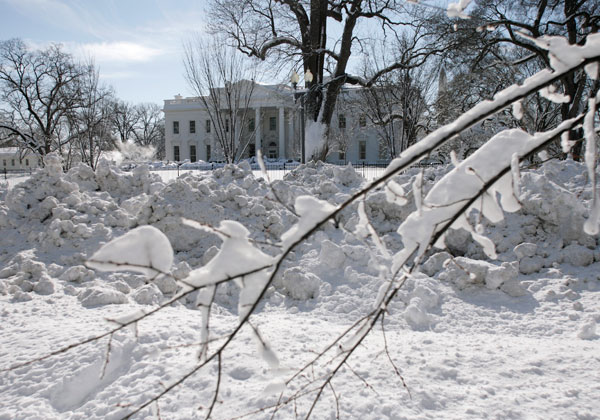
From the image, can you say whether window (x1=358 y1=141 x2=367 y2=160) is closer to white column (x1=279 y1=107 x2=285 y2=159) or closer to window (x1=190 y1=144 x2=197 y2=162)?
white column (x1=279 y1=107 x2=285 y2=159)

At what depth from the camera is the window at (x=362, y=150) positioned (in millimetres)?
46812

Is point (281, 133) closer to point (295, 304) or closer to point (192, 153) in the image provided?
point (192, 153)

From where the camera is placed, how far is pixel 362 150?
47.4m

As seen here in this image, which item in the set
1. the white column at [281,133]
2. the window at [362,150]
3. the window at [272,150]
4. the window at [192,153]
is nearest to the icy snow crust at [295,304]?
the window at [362,150]

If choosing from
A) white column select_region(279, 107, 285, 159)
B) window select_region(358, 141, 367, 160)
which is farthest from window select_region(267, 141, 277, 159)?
window select_region(358, 141, 367, 160)

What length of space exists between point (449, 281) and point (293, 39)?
1447 centimetres

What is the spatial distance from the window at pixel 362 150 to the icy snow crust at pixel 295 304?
39029mm

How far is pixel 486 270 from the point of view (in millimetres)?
5000

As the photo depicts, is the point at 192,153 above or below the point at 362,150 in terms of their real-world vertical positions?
above

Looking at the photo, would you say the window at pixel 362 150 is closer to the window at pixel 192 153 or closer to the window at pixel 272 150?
the window at pixel 272 150

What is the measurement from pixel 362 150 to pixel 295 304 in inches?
1721

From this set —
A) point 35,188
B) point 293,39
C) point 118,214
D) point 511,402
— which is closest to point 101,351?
point 511,402

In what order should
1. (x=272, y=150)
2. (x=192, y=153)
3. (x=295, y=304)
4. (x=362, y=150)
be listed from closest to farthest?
1. (x=295, y=304)
2. (x=362, y=150)
3. (x=272, y=150)
4. (x=192, y=153)

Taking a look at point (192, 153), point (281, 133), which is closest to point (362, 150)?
point (281, 133)
